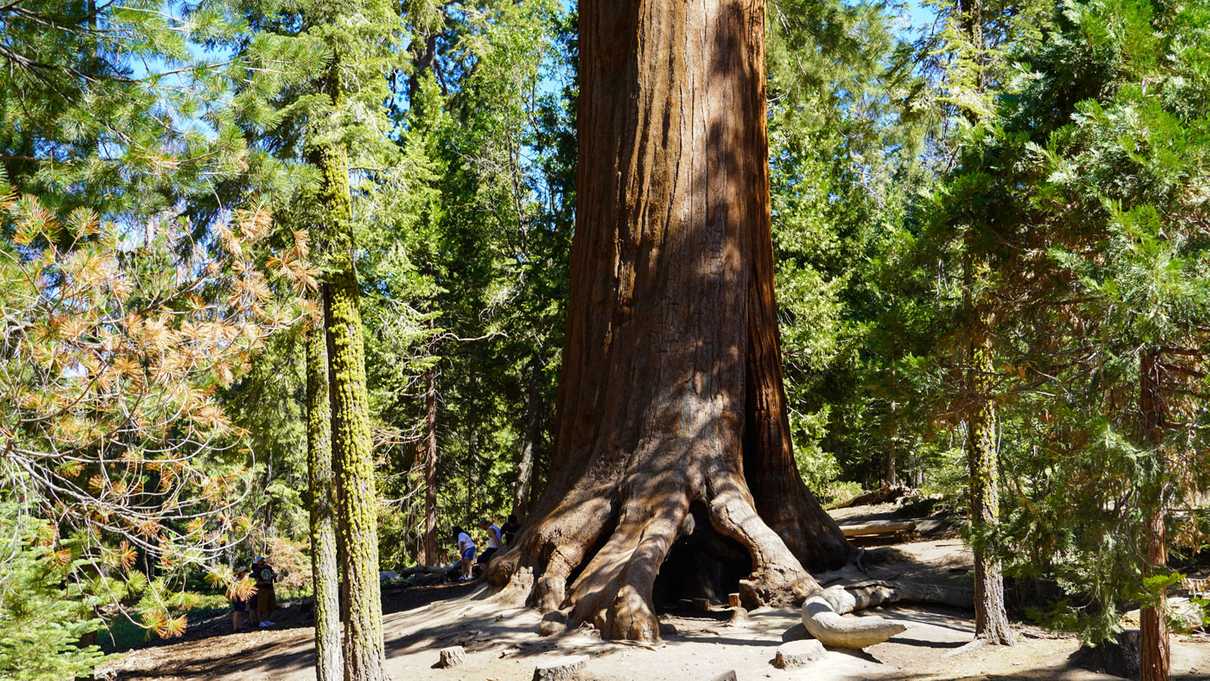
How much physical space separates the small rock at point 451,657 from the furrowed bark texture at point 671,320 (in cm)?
97

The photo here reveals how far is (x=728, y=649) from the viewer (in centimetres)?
839

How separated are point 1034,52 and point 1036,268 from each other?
4.78 feet

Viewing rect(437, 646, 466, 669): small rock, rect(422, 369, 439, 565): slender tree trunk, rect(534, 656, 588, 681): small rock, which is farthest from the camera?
rect(422, 369, 439, 565): slender tree trunk

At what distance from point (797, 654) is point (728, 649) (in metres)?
0.74

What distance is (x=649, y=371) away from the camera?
10273mm

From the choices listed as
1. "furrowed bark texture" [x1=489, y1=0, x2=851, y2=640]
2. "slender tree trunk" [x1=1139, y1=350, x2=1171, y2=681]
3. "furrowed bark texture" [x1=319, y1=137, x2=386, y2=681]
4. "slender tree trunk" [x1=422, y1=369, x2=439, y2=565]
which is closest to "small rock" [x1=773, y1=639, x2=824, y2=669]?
"furrowed bark texture" [x1=489, y1=0, x2=851, y2=640]

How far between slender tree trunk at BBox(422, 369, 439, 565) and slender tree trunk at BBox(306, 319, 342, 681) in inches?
462

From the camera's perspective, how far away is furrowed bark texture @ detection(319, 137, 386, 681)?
959 centimetres

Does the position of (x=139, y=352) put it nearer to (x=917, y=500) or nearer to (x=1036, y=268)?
(x=1036, y=268)

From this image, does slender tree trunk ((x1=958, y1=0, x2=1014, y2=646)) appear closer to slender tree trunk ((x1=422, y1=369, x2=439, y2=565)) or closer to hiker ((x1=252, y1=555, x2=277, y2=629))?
hiker ((x1=252, y1=555, x2=277, y2=629))

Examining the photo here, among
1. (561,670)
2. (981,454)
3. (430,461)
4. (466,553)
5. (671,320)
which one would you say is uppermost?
(671,320)

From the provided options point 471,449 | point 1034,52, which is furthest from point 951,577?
point 471,449

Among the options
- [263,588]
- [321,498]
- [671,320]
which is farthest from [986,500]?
[263,588]

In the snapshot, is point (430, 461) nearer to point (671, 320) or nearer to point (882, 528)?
point (882, 528)
